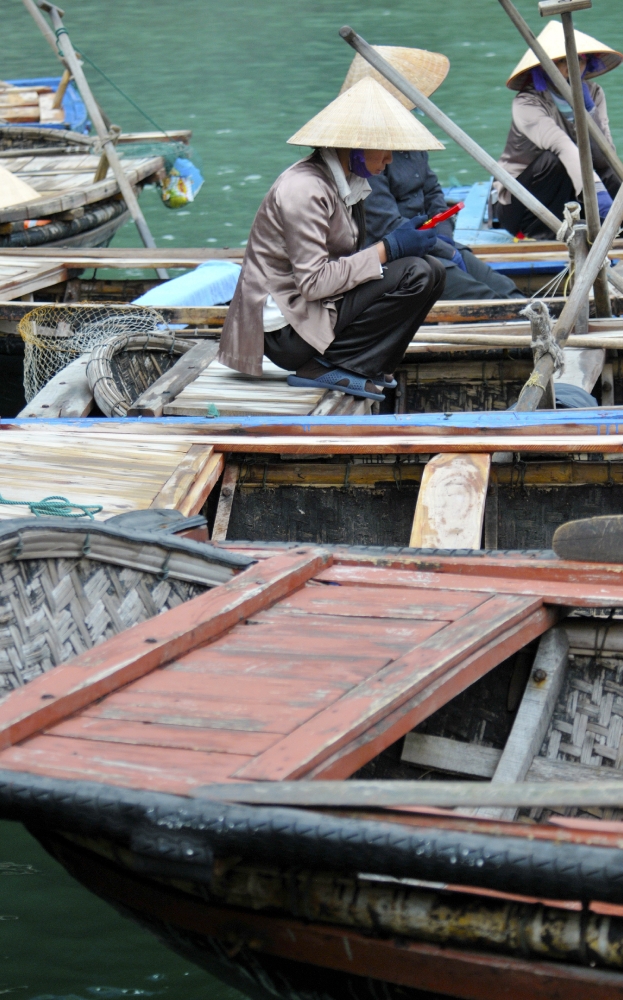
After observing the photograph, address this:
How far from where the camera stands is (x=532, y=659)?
7.91 ft

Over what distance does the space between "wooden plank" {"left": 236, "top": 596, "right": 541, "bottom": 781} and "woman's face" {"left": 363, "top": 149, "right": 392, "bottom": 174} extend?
6.02 feet

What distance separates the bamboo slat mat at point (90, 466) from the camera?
2.95 meters

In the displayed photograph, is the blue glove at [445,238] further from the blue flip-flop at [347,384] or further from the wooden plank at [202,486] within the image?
the wooden plank at [202,486]

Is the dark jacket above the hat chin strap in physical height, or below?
below

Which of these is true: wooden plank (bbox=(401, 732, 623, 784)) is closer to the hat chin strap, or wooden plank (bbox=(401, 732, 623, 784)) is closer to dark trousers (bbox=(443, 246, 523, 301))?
the hat chin strap

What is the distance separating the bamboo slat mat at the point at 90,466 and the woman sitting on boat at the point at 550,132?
118 inches

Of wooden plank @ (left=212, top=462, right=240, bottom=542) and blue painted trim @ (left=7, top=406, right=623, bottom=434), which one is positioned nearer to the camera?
blue painted trim @ (left=7, top=406, right=623, bottom=434)

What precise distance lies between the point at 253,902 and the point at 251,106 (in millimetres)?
12533

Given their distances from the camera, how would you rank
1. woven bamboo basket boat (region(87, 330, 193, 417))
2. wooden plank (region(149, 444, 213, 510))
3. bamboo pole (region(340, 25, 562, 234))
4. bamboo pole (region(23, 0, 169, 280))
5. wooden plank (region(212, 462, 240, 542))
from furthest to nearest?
bamboo pole (region(23, 0, 169, 280)) → bamboo pole (region(340, 25, 562, 234)) → woven bamboo basket boat (region(87, 330, 193, 417)) → wooden plank (region(212, 462, 240, 542)) → wooden plank (region(149, 444, 213, 510))

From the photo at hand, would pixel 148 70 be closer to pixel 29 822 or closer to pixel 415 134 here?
pixel 415 134

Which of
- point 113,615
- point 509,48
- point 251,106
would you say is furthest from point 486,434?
point 509,48

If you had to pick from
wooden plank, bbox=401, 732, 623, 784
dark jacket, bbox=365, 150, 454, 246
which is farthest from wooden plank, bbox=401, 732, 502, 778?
dark jacket, bbox=365, 150, 454, 246

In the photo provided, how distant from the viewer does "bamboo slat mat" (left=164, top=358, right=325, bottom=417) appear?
3645mm

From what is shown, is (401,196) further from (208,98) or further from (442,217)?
(208,98)
